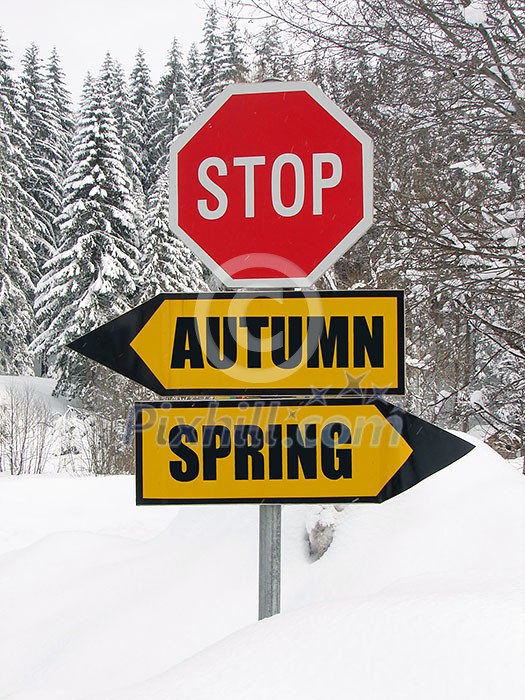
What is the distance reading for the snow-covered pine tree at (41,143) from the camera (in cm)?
3070

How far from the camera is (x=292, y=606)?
3.98 m

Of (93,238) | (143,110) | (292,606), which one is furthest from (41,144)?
(292,606)

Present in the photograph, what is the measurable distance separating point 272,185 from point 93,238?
76.2ft

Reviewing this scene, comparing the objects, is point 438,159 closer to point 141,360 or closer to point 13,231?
A: point 141,360

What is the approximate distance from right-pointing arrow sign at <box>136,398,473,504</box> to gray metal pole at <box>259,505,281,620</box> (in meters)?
0.06

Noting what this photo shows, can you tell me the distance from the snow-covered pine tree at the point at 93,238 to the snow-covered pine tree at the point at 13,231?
233 centimetres

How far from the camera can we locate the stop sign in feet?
6.85

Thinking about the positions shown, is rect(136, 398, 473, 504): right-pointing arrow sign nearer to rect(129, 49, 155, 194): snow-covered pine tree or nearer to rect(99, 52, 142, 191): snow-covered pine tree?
rect(99, 52, 142, 191): snow-covered pine tree

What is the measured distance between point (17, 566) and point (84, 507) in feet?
12.1

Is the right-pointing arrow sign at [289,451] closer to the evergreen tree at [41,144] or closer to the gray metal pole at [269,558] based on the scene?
the gray metal pole at [269,558]

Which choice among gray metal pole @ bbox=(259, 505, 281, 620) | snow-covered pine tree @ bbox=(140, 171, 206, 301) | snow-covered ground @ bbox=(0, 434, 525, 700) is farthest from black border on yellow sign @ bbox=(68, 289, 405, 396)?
snow-covered pine tree @ bbox=(140, 171, 206, 301)

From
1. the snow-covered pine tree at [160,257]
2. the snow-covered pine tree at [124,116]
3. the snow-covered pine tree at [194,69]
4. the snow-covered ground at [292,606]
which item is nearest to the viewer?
the snow-covered ground at [292,606]

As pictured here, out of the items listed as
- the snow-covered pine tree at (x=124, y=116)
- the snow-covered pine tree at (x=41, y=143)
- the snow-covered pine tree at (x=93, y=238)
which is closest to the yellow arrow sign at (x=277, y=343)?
the snow-covered pine tree at (x=93, y=238)

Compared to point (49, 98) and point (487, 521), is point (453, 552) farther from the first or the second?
point (49, 98)
